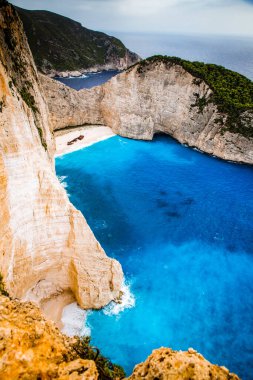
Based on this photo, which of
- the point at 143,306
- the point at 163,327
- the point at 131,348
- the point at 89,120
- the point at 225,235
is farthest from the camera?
the point at 89,120

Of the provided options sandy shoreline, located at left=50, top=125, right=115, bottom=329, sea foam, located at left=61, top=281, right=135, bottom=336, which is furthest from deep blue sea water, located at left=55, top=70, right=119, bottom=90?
sea foam, located at left=61, top=281, right=135, bottom=336

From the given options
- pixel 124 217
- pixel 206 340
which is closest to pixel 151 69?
pixel 124 217

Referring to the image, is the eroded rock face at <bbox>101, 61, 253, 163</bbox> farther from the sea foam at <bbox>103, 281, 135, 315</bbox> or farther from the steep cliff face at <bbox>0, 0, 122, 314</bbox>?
the sea foam at <bbox>103, 281, 135, 315</bbox>

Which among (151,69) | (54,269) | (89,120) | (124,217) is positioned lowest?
(124,217)

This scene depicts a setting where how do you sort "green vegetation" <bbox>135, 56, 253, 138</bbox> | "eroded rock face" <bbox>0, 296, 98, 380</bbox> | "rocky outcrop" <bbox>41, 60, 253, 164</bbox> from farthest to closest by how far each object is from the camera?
"rocky outcrop" <bbox>41, 60, 253, 164</bbox> < "green vegetation" <bbox>135, 56, 253, 138</bbox> < "eroded rock face" <bbox>0, 296, 98, 380</bbox>

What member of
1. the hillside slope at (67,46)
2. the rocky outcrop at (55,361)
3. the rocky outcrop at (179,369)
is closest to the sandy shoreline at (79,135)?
the rocky outcrop at (55,361)

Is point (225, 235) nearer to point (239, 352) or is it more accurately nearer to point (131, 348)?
point (239, 352)
